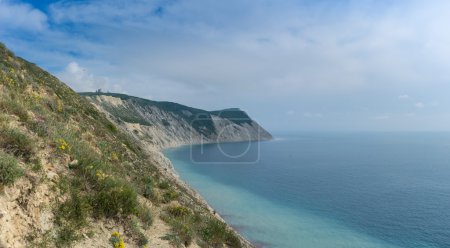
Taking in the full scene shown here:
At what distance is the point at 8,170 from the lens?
600cm

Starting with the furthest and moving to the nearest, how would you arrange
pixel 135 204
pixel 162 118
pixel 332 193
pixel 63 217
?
pixel 162 118 → pixel 332 193 → pixel 135 204 → pixel 63 217

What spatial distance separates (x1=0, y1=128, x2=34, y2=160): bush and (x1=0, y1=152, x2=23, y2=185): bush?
108 cm

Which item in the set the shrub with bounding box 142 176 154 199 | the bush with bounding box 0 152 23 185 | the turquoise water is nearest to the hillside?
the bush with bounding box 0 152 23 185

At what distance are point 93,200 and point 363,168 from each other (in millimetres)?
107673

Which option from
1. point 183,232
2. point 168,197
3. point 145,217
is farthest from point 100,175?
point 168,197

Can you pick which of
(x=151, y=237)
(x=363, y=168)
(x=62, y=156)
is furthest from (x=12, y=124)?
(x=363, y=168)

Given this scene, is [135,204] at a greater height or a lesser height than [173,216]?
greater

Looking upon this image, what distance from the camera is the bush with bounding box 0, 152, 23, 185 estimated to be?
5930 mm

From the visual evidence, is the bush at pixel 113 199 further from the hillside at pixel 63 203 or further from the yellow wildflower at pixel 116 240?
the yellow wildflower at pixel 116 240

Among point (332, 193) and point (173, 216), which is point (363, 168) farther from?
point (173, 216)

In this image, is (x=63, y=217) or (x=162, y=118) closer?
(x=63, y=217)

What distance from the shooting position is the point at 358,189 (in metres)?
67.8

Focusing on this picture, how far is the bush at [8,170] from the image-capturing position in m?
5.93

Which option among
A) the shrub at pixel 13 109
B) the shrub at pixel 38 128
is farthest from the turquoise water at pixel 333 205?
the shrub at pixel 13 109
